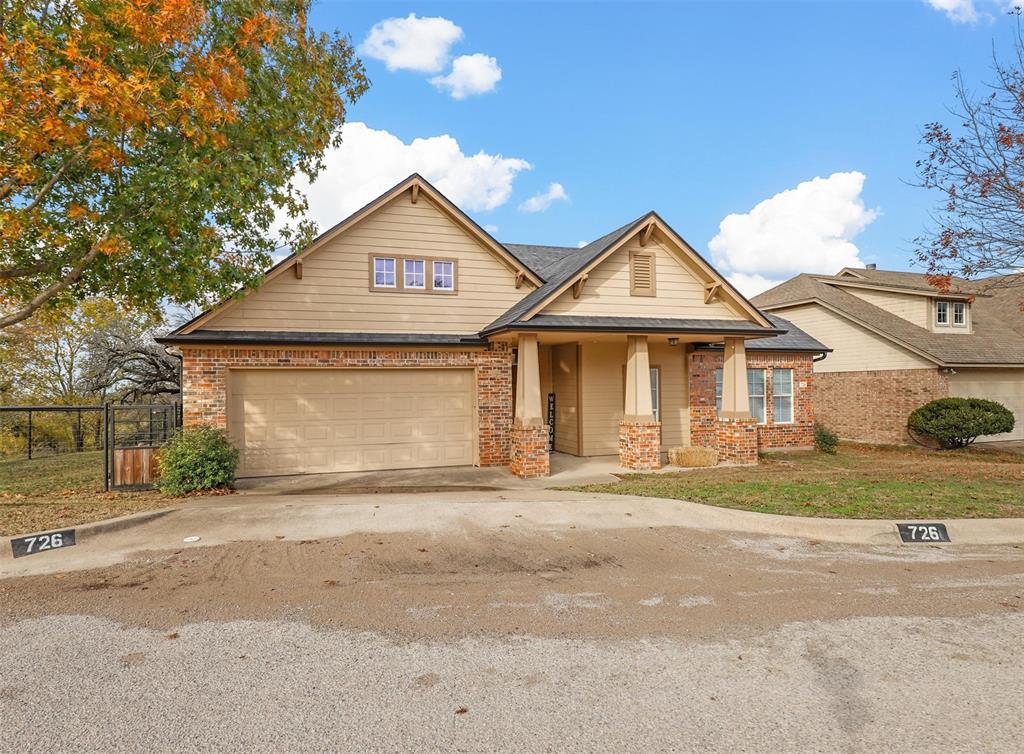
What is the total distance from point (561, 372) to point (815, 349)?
8.36m

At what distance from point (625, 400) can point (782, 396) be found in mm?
7446

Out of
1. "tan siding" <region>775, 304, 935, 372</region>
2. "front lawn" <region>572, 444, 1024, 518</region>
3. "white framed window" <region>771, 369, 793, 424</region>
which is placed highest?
"tan siding" <region>775, 304, 935, 372</region>

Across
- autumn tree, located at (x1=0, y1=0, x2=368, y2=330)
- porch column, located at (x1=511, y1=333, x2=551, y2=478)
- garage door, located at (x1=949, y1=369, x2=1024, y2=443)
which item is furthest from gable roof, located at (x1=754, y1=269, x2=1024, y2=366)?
autumn tree, located at (x1=0, y1=0, x2=368, y2=330)

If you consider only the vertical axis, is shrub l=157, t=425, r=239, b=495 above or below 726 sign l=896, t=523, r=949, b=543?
above

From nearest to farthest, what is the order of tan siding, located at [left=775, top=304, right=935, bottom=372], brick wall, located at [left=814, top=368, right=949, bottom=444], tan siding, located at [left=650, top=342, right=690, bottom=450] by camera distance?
tan siding, located at [left=650, top=342, right=690, bottom=450], brick wall, located at [left=814, top=368, right=949, bottom=444], tan siding, located at [left=775, top=304, right=935, bottom=372]

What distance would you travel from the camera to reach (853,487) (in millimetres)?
11180

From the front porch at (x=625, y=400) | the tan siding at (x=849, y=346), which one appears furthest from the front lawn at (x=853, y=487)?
the tan siding at (x=849, y=346)

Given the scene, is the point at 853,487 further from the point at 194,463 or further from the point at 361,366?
the point at 194,463

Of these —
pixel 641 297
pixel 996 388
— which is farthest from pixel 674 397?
pixel 996 388

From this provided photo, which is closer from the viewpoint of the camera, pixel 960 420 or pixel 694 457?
pixel 694 457

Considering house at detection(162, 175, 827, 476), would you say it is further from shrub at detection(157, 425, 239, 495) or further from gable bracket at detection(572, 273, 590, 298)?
shrub at detection(157, 425, 239, 495)

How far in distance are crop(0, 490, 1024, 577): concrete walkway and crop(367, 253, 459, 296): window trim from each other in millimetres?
5375

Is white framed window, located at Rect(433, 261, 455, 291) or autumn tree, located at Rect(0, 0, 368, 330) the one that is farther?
white framed window, located at Rect(433, 261, 455, 291)

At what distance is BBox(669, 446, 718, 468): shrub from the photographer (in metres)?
14.4
